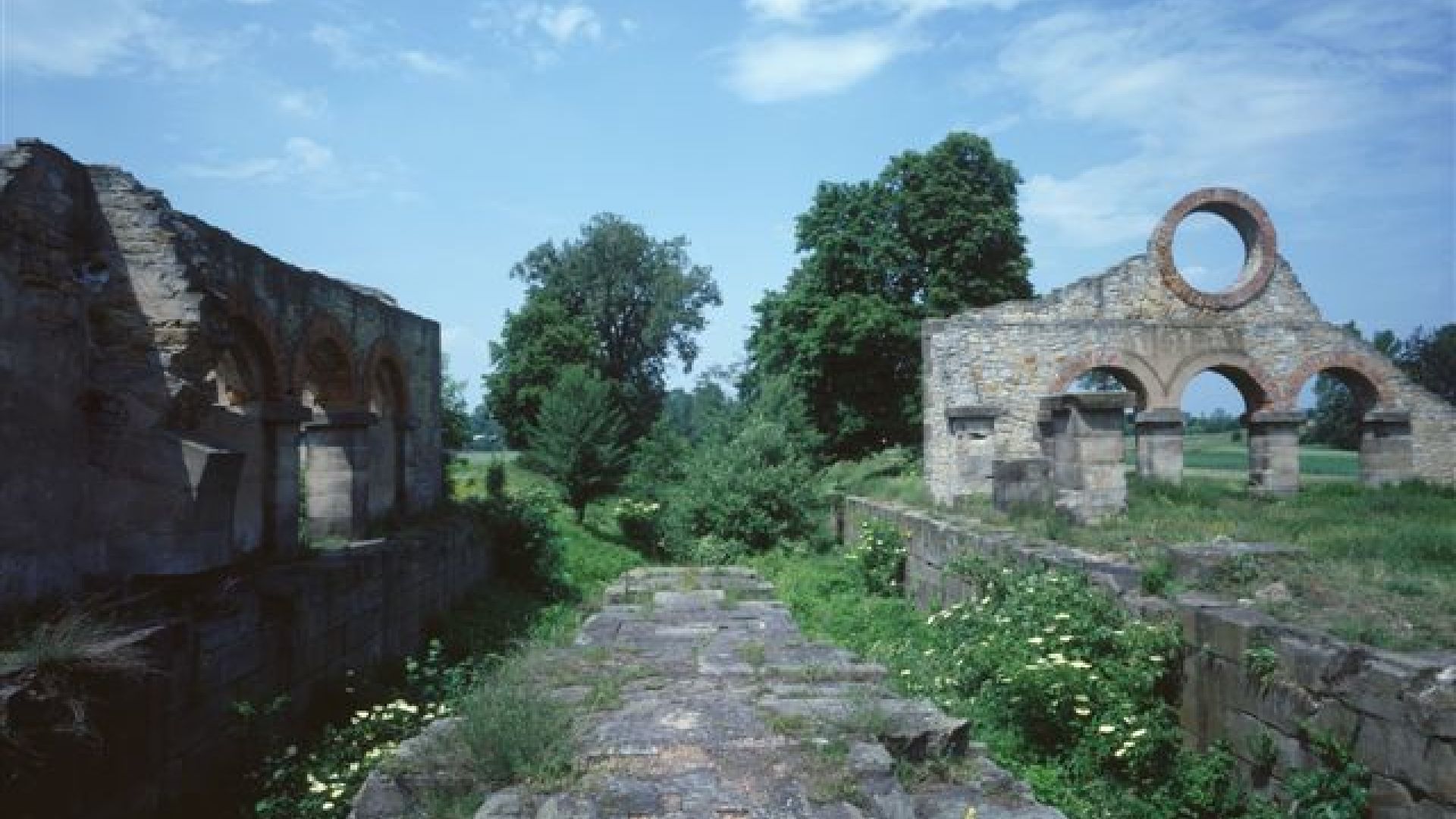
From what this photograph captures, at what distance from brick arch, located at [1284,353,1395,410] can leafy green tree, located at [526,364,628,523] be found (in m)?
14.4

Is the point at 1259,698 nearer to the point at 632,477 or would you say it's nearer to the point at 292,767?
the point at 292,767

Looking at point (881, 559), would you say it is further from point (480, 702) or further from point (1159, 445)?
point (480, 702)

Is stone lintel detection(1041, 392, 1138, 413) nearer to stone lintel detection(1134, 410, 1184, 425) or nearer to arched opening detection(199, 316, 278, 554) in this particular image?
stone lintel detection(1134, 410, 1184, 425)

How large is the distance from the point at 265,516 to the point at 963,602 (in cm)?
683

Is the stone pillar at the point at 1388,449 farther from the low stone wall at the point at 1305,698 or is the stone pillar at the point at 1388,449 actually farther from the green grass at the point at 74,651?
the green grass at the point at 74,651

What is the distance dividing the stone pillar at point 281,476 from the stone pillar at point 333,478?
162 centimetres

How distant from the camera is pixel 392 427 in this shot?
14156mm

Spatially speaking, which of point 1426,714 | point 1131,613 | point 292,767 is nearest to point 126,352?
point 292,767

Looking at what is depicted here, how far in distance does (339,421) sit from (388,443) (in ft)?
8.13

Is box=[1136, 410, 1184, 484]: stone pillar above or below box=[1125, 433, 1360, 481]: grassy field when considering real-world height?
above

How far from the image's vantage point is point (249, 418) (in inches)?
371

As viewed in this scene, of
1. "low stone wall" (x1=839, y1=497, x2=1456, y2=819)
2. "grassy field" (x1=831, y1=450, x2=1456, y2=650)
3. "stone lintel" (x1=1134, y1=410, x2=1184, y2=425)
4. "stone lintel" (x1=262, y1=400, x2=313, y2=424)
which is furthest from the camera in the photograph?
"stone lintel" (x1=1134, y1=410, x2=1184, y2=425)

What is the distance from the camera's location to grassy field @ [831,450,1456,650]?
5.72m

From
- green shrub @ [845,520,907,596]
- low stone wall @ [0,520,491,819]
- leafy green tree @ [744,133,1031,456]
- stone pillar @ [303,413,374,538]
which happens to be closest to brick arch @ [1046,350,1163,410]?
green shrub @ [845,520,907,596]
